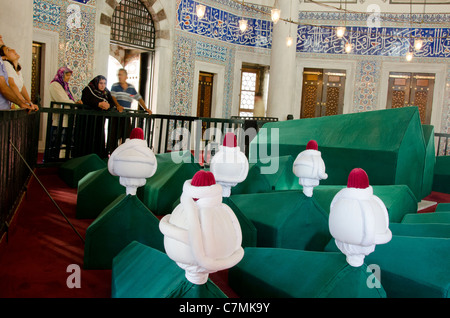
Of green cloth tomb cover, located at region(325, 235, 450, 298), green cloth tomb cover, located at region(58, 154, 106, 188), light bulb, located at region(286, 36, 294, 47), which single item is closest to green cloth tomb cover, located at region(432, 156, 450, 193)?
green cloth tomb cover, located at region(325, 235, 450, 298)

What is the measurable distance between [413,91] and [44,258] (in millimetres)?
9805

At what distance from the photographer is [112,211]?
1676 mm

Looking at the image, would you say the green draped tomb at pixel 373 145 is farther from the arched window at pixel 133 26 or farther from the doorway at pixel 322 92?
the doorway at pixel 322 92

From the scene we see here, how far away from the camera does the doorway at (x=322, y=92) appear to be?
396 inches

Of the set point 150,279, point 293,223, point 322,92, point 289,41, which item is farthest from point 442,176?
point 322,92

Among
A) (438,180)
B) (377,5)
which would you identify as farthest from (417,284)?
(377,5)

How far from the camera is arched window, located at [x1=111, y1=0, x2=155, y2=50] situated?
24.7 ft

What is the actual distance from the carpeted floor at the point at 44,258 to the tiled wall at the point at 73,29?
14.6ft

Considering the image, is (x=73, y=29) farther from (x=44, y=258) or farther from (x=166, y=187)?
(x=44, y=258)

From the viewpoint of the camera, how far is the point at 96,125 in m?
4.22

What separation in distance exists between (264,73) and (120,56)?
352cm

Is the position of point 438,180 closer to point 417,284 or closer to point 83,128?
point 417,284

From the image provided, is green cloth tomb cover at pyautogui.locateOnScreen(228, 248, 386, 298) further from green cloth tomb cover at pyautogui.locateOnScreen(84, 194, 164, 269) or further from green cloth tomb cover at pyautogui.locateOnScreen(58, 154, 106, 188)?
green cloth tomb cover at pyautogui.locateOnScreen(58, 154, 106, 188)

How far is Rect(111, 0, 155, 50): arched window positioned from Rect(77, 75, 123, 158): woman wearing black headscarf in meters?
3.25
